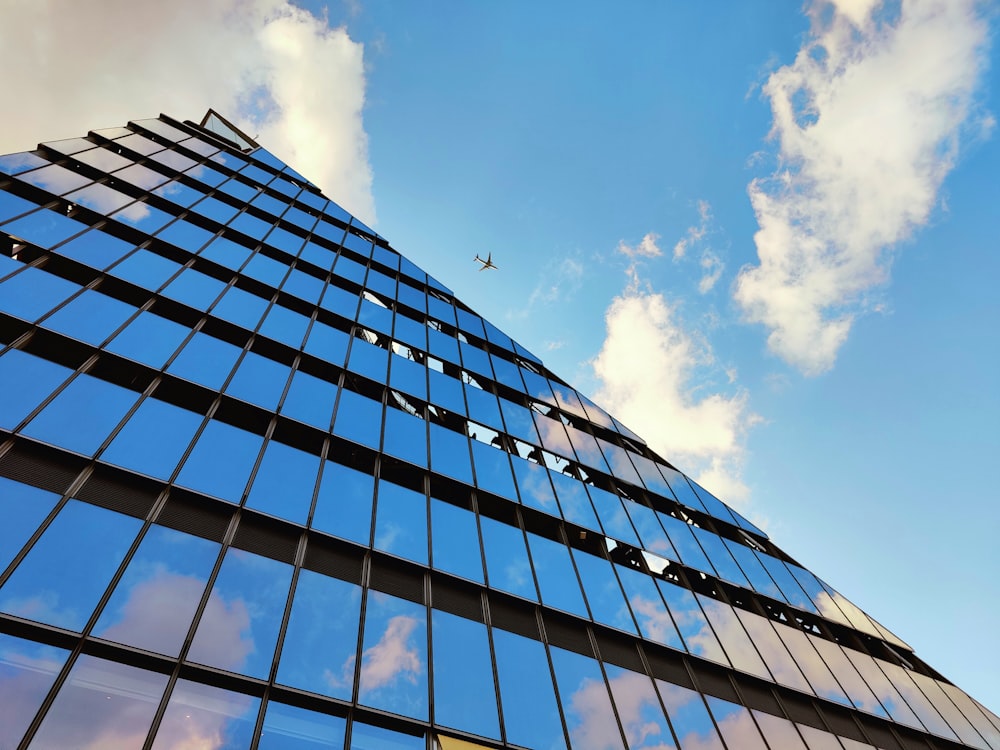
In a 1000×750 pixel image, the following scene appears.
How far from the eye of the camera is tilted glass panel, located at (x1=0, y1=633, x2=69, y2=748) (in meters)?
7.02

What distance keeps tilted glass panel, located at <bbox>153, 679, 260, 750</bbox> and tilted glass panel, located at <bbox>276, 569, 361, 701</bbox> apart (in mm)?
753

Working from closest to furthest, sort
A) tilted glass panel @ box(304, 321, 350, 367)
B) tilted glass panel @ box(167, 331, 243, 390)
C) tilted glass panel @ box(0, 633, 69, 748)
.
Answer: tilted glass panel @ box(0, 633, 69, 748), tilted glass panel @ box(167, 331, 243, 390), tilted glass panel @ box(304, 321, 350, 367)

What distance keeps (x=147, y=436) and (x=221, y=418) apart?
202cm

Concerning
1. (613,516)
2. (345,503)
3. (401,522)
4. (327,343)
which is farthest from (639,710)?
(327,343)

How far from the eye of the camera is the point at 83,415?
11.6m

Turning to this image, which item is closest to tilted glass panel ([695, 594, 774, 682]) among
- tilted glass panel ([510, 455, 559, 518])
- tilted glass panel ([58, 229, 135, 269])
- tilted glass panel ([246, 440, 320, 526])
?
tilted glass panel ([510, 455, 559, 518])

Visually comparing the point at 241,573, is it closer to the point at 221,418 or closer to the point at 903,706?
the point at 221,418

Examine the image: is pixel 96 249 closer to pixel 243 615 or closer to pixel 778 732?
pixel 243 615

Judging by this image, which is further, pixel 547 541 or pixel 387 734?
pixel 547 541

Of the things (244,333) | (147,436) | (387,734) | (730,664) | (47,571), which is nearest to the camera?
(47,571)

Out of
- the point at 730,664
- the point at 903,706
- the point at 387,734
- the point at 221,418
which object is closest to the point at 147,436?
the point at 221,418

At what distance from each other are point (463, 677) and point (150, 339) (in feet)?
36.1

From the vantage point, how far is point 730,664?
15.6m

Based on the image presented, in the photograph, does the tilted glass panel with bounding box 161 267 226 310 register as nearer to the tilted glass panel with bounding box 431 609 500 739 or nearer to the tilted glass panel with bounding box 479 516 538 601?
the tilted glass panel with bounding box 479 516 538 601
